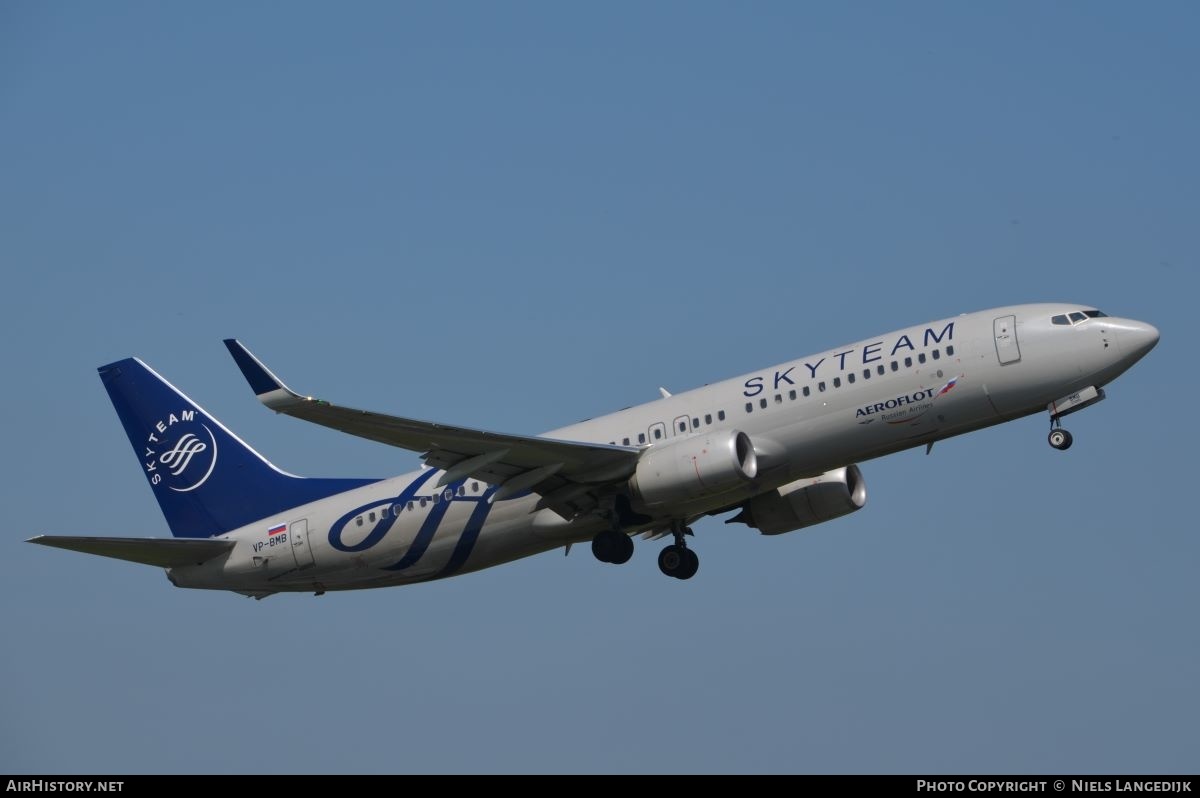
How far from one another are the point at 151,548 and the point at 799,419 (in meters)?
17.3

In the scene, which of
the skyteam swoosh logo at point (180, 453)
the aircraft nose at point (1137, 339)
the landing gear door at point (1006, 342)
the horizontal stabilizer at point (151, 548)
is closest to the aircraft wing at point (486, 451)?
the horizontal stabilizer at point (151, 548)

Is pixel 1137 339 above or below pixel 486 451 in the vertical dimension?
above

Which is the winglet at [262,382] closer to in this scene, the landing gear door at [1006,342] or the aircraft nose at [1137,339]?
the landing gear door at [1006,342]

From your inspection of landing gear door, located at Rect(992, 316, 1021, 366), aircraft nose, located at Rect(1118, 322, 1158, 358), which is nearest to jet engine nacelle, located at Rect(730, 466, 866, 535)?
landing gear door, located at Rect(992, 316, 1021, 366)

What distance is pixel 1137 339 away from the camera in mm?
40938

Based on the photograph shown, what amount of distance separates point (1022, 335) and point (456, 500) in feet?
48.6

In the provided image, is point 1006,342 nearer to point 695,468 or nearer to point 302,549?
point 695,468

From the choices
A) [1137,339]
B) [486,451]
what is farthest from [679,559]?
[1137,339]

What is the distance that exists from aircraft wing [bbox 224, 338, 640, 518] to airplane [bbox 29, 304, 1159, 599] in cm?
5

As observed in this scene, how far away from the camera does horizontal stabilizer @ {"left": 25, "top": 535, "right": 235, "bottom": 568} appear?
1681 inches

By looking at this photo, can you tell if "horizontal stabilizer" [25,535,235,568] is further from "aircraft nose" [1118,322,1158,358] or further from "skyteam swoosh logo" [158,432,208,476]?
"aircraft nose" [1118,322,1158,358]

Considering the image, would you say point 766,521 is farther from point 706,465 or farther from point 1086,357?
point 1086,357

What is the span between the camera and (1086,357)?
40938 millimetres
